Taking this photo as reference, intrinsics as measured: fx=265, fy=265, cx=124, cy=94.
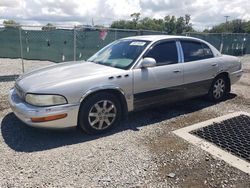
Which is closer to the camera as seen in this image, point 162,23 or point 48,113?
point 48,113

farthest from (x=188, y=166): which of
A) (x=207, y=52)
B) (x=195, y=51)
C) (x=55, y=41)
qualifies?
(x=55, y=41)

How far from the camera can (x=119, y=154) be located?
3.66 metres

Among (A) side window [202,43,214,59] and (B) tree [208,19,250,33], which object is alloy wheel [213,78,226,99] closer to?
(A) side window [202,43,214,59]

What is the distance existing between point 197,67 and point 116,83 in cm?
199

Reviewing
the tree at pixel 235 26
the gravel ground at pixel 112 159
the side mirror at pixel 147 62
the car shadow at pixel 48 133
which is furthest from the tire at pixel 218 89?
the tree at pixel 235 26

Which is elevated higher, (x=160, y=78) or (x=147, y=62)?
(x=147, y=62)

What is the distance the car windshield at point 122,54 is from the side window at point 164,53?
0.65 feet

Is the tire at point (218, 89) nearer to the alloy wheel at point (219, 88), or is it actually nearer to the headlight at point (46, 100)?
the alloy wheel at point (219, 88)

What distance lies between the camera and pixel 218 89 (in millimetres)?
6055

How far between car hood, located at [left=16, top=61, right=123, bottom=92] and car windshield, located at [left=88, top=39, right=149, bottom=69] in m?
0.21

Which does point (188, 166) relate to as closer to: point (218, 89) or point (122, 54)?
→ point (122, 54)

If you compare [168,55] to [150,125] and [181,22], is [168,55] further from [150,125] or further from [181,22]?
[181,22]

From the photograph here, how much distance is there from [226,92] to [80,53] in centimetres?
691

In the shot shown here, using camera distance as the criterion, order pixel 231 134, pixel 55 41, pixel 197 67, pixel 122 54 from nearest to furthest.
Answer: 1. pixel 231 134
2. pixel 122 54
3. pixel 197 67
4. pixel 55 41
